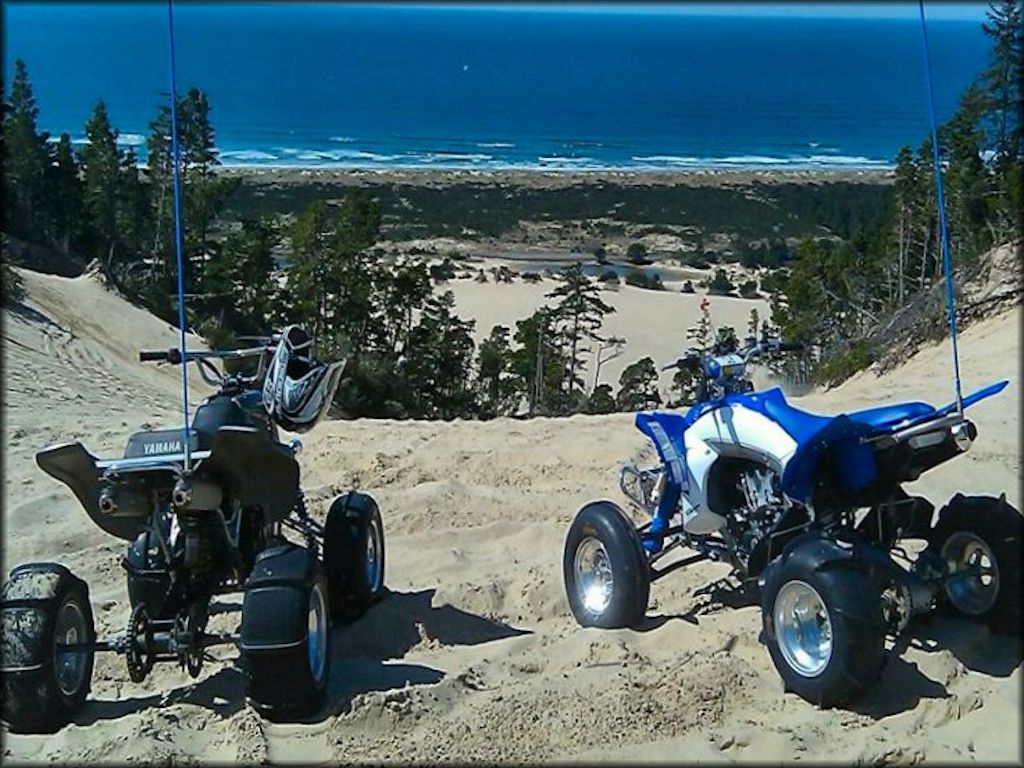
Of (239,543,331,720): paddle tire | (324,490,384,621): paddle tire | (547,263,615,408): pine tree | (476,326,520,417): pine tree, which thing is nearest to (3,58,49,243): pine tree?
(476,326,520,417): pine tree

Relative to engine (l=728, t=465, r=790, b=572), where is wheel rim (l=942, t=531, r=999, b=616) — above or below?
below

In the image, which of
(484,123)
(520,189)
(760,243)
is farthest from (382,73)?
(760,243)

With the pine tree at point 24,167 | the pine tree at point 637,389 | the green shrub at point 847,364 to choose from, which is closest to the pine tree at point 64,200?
the pine tree at point 24,167

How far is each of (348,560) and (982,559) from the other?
3.10 metres

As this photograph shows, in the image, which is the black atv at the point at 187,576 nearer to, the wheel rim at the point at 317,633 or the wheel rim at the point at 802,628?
the wheel rim at the point at 317,633

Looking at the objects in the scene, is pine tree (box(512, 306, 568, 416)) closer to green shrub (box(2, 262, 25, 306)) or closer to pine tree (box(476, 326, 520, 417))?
pine tree (box(476, 326, 520, 417))

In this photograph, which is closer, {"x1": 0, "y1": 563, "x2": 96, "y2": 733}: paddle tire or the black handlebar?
{"x1": 0, "y1": 563, "x2": 96, "y2": 733}: paddle tire

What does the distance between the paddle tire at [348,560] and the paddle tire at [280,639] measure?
1.30 metres

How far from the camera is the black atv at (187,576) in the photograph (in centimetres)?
512

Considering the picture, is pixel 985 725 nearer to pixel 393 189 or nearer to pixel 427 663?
pixel 427 663

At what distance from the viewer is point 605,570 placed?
6715 mm

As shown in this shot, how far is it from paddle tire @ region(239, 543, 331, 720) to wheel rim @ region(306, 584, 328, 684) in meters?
0.03

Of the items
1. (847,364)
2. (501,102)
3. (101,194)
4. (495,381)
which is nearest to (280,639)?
(847,364)

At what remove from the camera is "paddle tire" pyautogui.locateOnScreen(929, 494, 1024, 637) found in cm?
589
